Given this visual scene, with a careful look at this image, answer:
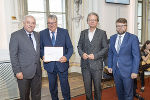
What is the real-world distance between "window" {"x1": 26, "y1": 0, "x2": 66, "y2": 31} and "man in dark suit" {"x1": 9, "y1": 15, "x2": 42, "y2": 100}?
10.3 ft

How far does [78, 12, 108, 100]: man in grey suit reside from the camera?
2.58m

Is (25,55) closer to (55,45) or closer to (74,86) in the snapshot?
(55,45)

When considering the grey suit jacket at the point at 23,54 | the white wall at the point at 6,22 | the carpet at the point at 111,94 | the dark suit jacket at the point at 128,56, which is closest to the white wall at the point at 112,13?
the carpet at the point at 111,94

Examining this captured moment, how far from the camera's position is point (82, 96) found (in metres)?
3.70

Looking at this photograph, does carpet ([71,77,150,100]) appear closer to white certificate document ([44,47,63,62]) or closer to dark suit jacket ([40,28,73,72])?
dark suit jacket ([40,28,73,72])

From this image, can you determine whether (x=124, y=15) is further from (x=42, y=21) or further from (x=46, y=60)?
(x=46, y=60)

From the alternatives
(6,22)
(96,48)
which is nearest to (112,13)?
(6,22)

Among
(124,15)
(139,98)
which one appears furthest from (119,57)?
(124,15)

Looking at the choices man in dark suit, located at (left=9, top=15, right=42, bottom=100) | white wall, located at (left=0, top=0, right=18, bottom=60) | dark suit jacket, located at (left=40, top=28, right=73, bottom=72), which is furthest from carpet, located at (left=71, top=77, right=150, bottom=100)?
white wall, located at (left=0, top=0, right=18, bottom=60)

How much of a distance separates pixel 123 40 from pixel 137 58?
299 millimetres

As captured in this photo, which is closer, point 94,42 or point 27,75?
point 27,75

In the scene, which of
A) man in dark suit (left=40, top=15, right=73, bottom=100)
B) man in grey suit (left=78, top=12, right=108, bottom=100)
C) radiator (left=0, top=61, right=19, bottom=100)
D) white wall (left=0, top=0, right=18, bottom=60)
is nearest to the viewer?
man in grey suit (left=78, top=12, right=108, bottom=100)

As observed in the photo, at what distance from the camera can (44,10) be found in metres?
5.66

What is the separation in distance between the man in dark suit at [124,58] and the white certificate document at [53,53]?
2.51 feet
